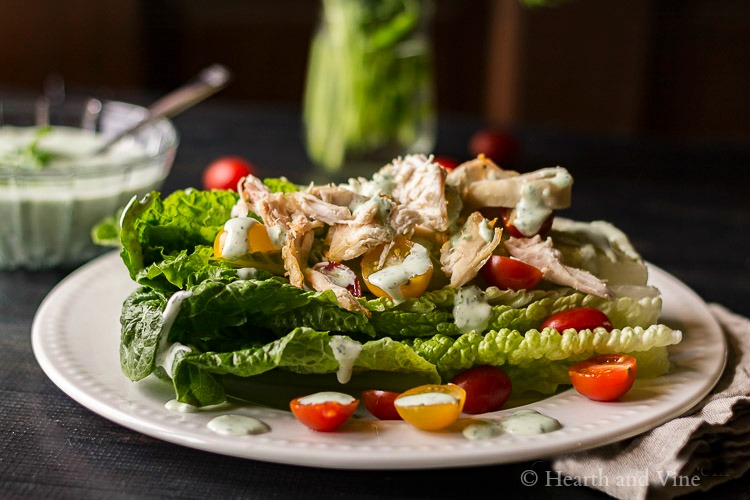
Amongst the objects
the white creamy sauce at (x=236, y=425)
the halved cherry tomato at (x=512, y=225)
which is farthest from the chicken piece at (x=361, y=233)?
the white creamy sauce at (x=236, y=425)

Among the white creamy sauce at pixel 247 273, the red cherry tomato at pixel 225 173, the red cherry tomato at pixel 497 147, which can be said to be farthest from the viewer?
the red cherry tomato at pixel 497 147

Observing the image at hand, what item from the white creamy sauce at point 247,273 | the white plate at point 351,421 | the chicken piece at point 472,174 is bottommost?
the white plate at point 351,421

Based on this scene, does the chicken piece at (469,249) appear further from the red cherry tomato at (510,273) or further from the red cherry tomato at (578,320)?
the red cherry tomato at (578,320)

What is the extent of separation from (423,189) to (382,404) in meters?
0.76

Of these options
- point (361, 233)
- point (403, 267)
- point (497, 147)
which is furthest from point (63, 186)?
point (497, 147)

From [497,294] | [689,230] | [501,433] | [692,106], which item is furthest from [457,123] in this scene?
[501,433]

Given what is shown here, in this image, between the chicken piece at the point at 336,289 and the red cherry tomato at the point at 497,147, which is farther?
the red cherry tomato at the point at 497,147

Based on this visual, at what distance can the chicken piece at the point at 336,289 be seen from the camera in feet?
8.95

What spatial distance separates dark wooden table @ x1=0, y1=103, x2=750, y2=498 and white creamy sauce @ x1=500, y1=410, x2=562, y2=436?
0.32ft

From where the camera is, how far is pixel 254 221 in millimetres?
2857

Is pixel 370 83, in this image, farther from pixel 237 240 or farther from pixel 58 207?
pixel 237 240

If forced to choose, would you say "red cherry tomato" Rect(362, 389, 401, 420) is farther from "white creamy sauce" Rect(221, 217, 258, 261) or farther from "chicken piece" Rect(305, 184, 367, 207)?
"chicken piece" Rect(305, 184, 367, 207)

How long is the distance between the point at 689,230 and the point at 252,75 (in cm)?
530

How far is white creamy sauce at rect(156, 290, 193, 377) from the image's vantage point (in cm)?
263
